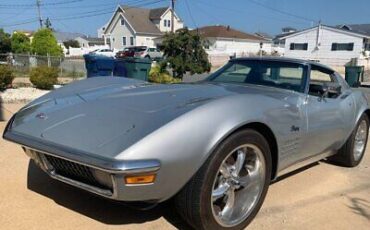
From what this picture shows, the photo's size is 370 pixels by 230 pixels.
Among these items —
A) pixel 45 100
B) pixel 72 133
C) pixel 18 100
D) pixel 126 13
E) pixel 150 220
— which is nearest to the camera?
pixel 72 133

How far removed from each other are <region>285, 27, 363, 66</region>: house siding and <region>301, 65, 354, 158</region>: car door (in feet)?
133

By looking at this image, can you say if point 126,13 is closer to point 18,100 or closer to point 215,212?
point 18,100

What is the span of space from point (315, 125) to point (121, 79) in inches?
82.3

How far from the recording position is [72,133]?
271cm

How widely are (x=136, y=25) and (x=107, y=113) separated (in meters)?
50.4

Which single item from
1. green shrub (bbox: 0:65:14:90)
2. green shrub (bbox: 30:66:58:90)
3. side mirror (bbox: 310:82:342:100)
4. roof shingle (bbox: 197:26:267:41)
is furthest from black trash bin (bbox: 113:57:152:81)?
roof shingle (bbox: 197:26:267:41)

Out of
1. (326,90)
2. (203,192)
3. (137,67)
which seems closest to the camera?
(203,192)

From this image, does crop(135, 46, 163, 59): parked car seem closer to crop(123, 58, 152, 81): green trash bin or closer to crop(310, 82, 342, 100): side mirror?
crop(123, 58, 152, 81): green trash bin

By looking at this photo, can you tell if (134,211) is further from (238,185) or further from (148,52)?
(148,52)

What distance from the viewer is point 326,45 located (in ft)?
152

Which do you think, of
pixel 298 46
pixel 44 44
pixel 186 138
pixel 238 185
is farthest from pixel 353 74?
pixel 298 46

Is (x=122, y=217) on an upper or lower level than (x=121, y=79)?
lower

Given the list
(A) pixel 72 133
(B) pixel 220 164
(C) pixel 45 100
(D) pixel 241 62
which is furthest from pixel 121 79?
(B) pixel 220 164

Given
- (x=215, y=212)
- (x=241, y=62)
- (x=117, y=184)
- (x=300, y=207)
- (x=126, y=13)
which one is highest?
(x=126, y=13)
